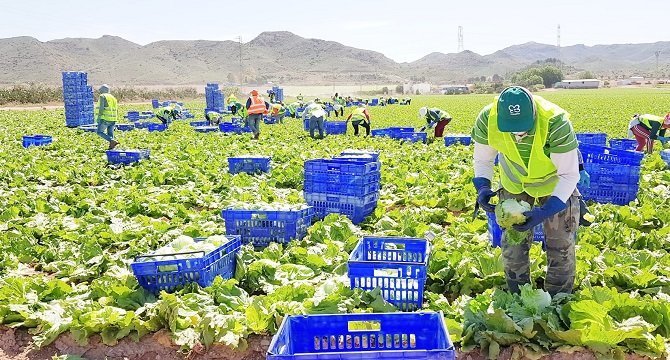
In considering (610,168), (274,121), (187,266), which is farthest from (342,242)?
(274,121)

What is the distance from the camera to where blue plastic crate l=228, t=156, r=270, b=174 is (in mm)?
12555

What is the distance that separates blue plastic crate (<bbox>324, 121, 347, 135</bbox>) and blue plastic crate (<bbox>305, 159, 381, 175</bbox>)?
44.3ft

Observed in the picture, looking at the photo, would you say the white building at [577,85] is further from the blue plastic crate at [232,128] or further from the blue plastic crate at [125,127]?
the blue plastic crate at [125,127]

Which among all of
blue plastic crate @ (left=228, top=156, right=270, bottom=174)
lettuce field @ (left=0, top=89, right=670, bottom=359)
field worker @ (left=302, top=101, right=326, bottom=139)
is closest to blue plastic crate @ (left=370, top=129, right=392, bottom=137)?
field worker @ (left=302, top=101, right=326, bottom=139)

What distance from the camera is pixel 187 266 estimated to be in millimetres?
5488

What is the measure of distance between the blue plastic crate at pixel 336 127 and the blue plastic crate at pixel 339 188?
13.6 meters

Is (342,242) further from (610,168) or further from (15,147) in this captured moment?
(15,147)

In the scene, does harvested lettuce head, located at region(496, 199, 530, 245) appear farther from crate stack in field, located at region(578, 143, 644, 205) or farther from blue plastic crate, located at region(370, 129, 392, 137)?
blue plastic crate, located at region(370, 129, 392, 137)

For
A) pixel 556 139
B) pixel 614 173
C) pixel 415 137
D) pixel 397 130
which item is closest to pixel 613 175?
pixel 614 173

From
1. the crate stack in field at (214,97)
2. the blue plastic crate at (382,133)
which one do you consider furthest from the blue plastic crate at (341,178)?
the crate stack in field at (214,97)

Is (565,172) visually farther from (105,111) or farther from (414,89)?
(414,89)

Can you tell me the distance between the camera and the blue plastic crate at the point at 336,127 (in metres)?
22.2

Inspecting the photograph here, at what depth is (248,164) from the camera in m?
12.6

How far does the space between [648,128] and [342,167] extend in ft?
27.3
